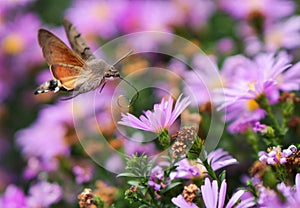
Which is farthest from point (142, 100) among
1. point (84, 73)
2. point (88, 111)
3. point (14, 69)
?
point (14, 69)

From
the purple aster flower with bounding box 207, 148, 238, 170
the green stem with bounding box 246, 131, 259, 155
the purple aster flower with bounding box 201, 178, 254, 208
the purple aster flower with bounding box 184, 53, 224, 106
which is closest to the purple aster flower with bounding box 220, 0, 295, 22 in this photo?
the purple aster flower with bounding box 184, 53, 224, 106

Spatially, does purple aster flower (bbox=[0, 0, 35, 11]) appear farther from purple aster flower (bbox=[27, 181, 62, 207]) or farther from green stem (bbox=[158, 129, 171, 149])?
green stem (bbox=[158, 129, 171, 149])

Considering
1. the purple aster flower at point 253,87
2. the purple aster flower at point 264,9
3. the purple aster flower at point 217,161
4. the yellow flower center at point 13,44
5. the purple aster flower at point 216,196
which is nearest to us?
the purple aster flower at point 216,196

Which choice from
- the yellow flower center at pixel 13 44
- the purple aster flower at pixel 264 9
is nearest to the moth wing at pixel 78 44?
the purple aster flower at pixel 264 9

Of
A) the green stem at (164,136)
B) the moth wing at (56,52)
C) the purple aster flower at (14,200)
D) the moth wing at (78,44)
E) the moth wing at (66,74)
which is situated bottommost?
the purple aster flower at (14,200)

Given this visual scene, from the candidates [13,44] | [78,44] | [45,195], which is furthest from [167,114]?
[13,44]

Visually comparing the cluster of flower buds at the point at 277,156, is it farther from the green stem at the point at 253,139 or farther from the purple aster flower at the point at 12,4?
the purple aster flower at the point at 12,4
